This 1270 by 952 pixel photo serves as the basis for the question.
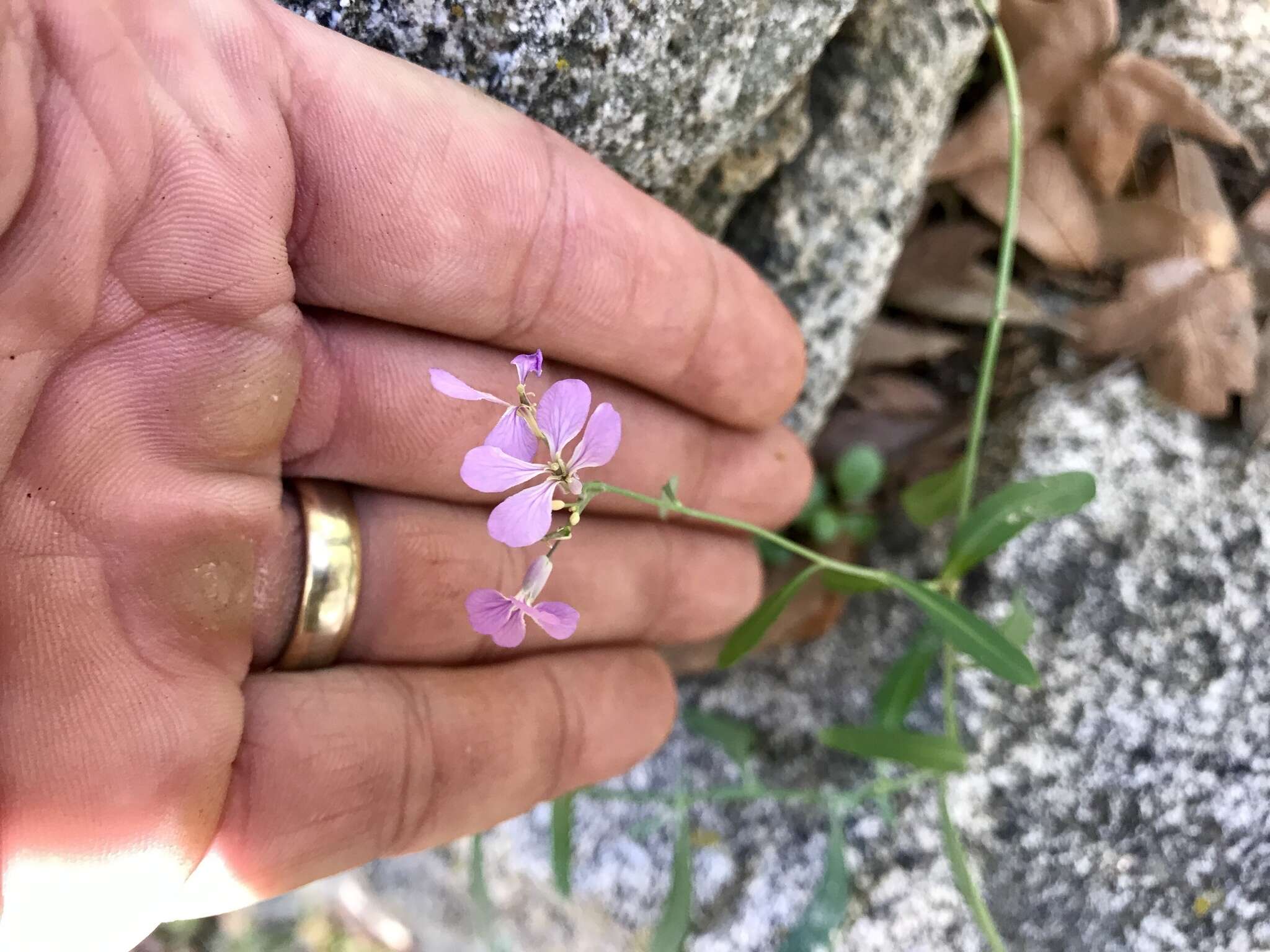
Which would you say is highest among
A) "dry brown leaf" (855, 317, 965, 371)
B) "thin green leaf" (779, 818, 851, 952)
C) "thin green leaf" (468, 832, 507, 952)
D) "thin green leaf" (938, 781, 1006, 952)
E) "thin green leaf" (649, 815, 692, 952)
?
"dry brown leaf" (855, 317, 965, 371)

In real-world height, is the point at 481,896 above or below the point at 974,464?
below

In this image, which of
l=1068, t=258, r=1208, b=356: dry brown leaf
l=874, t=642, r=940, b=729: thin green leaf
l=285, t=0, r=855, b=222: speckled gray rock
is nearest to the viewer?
l=285, t=0, r=855, b=222: speckled gray rock

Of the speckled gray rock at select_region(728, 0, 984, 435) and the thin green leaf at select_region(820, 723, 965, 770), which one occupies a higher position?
the speckled gray rock at select_region(728, 0, 984, 435)

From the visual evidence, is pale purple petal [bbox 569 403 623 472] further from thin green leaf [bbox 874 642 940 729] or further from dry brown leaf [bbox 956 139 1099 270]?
dry brown leaf [bbox 956 139 1099 270]

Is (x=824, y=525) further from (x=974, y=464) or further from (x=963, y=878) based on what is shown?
(x=963, y=878)

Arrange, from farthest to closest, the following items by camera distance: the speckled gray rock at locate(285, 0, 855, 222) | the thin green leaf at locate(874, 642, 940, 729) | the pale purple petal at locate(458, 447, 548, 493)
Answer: the thin green leaf at locate(874, 642, 940, 729)
the speckled gray rock at locate(285, 0, 855, 222)
the pale purple petal at locate(458, 447, 548, 493)

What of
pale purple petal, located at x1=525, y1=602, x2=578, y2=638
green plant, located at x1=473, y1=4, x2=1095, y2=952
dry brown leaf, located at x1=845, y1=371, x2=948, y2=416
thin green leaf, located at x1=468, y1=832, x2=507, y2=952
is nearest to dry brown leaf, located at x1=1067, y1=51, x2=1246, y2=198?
green plant, located at x1=473, y1=4, x2=1095, y2=952

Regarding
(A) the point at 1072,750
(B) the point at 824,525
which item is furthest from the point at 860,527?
(A) the point at 1072,750
